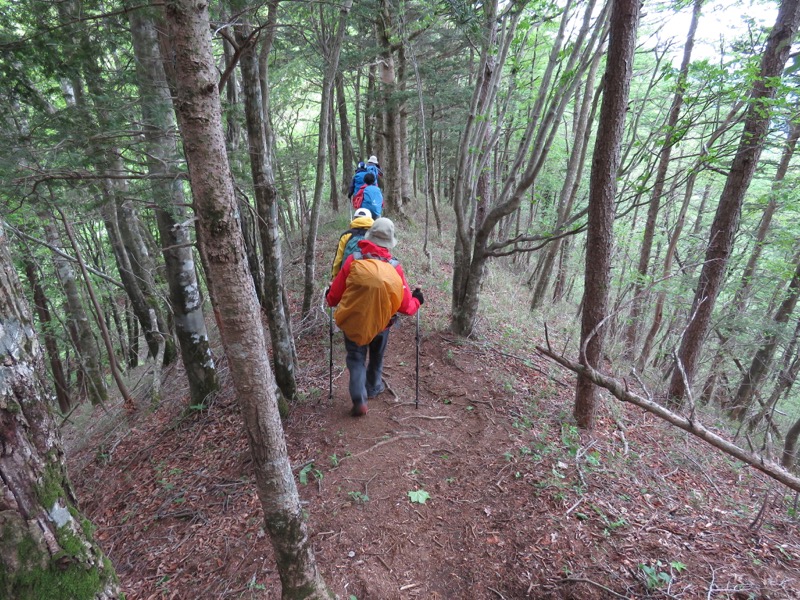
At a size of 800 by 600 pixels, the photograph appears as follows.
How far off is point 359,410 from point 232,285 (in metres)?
3.35

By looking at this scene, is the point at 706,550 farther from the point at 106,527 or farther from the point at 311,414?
the point at 106,527

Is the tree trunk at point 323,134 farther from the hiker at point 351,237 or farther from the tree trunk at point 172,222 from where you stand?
the tree trunk at point 172,222

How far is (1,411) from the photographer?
1.31m

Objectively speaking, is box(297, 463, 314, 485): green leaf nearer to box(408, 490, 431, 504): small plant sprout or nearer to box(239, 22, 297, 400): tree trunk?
box(408, 490, 431, 504): small plant sprout

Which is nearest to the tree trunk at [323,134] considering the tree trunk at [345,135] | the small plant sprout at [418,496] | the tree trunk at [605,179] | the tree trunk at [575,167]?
the tree trunk at [605,179]

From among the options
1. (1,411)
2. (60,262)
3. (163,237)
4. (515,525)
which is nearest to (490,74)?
(163,237)

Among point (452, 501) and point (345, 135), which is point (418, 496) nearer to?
point (452, 501)

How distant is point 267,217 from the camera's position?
14.9ft

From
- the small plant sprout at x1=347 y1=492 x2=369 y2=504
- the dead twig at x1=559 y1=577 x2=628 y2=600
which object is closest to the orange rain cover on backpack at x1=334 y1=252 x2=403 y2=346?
the small plant sprout at x1=347 y1=492 x2=369 y2=504

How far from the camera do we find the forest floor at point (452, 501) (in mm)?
3041

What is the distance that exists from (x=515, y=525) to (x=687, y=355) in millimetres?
5826

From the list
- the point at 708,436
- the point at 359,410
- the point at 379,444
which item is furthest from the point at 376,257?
the point at 708,436

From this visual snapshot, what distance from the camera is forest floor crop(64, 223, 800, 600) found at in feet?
9.98

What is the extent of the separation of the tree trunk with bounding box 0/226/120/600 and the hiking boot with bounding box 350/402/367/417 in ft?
11.1
